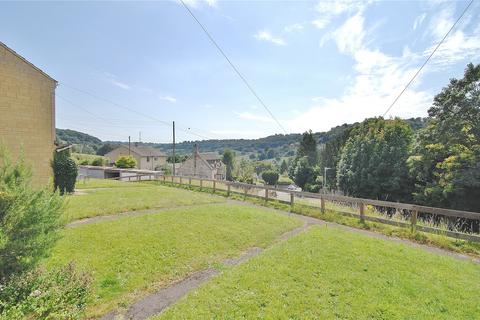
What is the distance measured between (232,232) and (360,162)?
1042 inches

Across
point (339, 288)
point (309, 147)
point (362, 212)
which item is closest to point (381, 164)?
point (362, 212)

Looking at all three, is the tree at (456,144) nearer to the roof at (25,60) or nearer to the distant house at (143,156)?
the roof at (25,60)

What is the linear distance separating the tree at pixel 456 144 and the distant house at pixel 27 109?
24.1 meters

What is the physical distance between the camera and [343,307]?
336cm

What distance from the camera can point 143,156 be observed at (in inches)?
2084

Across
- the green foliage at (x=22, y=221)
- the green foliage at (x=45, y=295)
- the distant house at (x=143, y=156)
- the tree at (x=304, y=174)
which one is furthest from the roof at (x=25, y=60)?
the tree at (x=304, y=174)

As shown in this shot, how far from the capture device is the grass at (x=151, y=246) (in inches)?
156

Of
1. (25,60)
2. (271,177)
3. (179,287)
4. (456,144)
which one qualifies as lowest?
(271,177)

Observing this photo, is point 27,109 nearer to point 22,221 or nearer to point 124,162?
point 22,221

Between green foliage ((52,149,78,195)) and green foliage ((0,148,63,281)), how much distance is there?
10.8m

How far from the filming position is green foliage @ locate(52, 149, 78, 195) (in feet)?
42.1

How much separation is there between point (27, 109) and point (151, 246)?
10785 mm

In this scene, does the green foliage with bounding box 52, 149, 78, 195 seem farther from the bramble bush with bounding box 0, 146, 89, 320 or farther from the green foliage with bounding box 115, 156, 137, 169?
the green foliage with bounding box 115, 156, 137, 169

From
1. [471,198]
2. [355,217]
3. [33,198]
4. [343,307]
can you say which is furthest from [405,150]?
[33,198]
